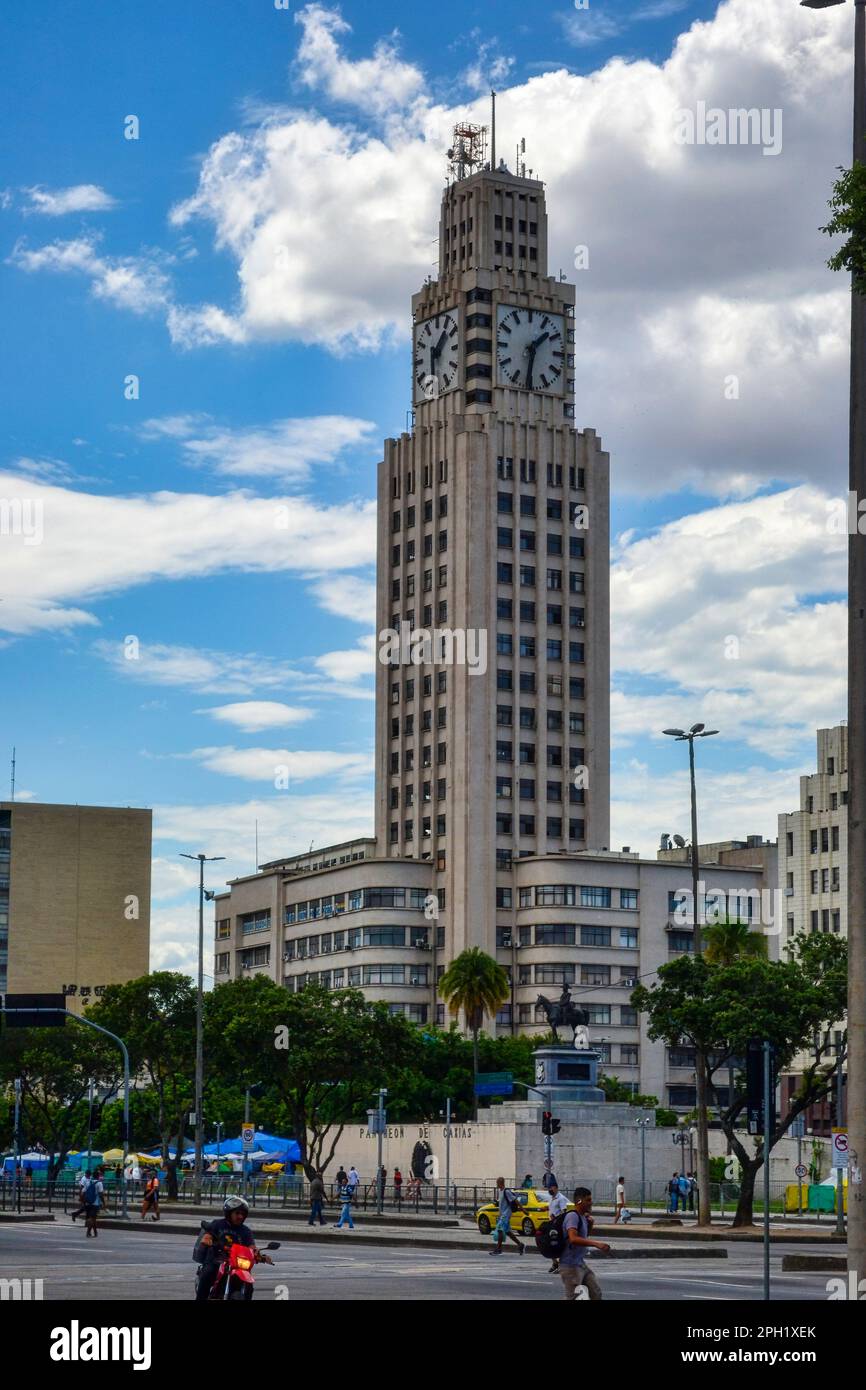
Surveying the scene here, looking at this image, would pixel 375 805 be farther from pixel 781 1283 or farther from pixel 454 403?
pixel 781 1283

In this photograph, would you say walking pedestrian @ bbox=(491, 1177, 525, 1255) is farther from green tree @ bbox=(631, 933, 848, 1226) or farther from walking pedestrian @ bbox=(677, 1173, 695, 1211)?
walking pedestrian @ bbox=(677, 1173, 695, 1211)

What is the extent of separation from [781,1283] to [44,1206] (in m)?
47.2

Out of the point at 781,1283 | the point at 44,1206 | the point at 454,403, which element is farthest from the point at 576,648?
the point at 781,1283

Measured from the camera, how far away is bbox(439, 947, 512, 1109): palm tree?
10819 cm

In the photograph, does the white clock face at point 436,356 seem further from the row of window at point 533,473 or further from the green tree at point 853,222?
the green tree at point 853,222

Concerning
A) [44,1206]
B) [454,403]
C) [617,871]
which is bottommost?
[44,1206]

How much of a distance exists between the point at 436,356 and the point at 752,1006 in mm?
96362

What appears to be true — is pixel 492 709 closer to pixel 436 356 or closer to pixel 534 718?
pixel 534 718

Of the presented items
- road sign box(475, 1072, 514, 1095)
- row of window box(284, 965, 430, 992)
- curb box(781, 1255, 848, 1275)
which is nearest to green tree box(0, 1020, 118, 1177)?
road sign box(475, 1072, 514, 1095)

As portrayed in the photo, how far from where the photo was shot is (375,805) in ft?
479

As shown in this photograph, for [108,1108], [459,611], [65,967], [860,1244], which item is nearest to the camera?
[860,1244]

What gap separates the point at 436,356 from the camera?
490 feet

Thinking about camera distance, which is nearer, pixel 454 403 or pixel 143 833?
pixel 454 403

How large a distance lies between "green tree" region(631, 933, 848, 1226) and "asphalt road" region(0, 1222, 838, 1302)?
392 inches
